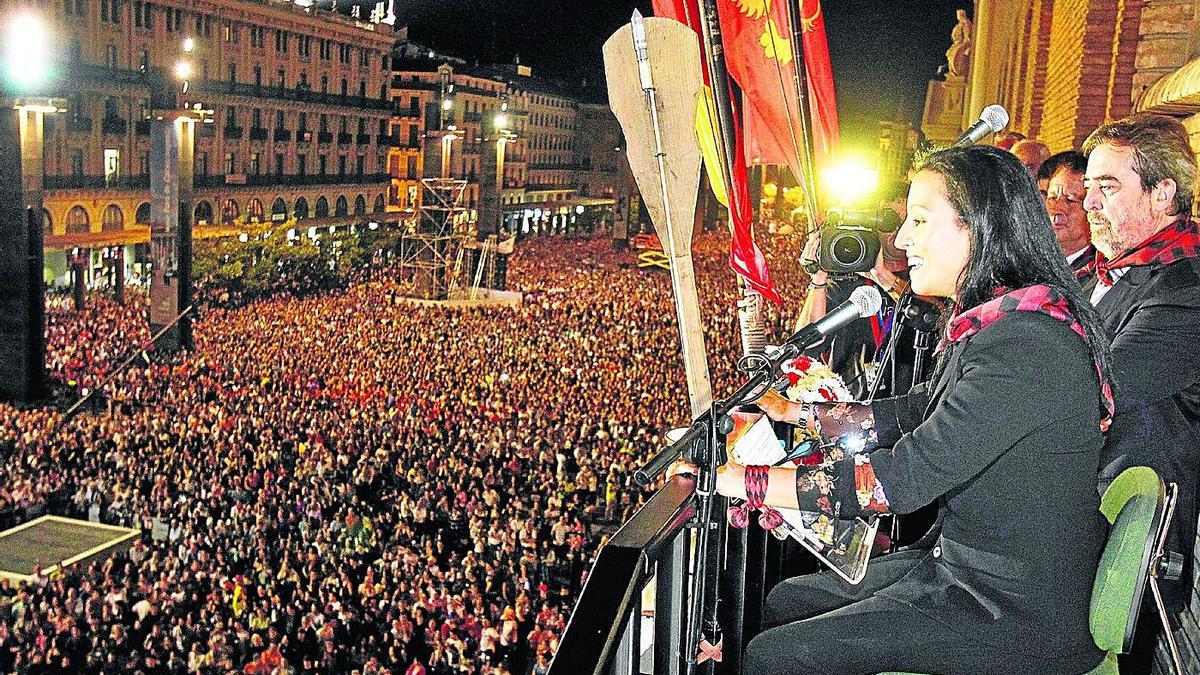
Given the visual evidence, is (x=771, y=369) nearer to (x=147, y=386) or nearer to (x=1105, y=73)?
(x=1105, y=73)

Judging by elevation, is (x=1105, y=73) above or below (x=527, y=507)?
above

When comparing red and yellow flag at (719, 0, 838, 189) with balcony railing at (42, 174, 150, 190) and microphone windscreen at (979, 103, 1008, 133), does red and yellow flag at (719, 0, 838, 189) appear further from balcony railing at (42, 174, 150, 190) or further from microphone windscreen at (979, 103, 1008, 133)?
balcony railing at (42, 174, 150, 190)

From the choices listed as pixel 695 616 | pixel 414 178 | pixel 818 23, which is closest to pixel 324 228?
pixel 414 178

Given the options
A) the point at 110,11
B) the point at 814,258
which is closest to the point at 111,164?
the point at 110,11

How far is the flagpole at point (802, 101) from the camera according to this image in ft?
18.3

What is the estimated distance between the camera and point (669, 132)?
315cm

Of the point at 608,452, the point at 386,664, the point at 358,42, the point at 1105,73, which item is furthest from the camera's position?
the point at 358,42

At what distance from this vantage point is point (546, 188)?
8625cm

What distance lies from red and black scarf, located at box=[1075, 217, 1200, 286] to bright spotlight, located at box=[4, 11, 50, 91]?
28.8 metres

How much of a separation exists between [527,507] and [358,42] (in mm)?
49266

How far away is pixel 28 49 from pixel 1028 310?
38532mm

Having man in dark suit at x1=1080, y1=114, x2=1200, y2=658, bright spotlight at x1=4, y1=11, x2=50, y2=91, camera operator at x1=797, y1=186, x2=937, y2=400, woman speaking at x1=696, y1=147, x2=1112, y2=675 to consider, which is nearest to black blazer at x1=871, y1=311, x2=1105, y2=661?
woman speaking at x1=696, y1=147, x2=1112, y2=675

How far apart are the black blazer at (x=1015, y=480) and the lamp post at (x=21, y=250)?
23.5 meters

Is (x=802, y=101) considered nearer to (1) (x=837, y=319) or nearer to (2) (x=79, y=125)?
(1) (x=837, y=319)
